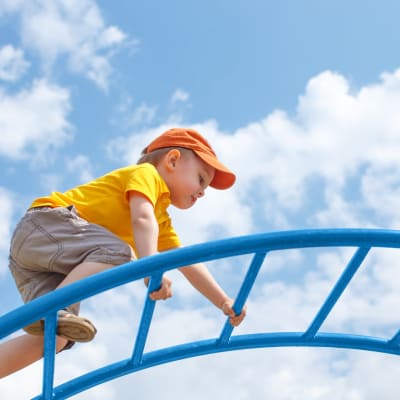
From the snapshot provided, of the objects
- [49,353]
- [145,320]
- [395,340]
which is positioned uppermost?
[395,340]

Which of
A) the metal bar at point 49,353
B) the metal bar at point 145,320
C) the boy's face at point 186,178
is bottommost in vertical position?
the metal bar at point 49,353

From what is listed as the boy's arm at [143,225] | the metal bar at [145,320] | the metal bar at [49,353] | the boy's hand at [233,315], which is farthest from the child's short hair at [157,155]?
the metal bar at [49,353]

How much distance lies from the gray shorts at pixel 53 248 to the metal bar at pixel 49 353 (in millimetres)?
328

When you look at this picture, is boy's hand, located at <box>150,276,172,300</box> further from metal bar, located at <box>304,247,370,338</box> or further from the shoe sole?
metal bar, located at <box>304,247,370,338</box>

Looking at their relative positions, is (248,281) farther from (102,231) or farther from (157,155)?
(157,155)

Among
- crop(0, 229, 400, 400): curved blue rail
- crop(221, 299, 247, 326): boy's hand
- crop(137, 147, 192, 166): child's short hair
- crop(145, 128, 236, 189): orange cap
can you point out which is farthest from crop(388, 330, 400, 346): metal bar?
crop(137, 147, 192, 166): child's short hair

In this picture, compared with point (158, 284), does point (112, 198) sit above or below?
above

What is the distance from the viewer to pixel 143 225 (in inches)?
82.4

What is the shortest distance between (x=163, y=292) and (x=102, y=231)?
0.47 m

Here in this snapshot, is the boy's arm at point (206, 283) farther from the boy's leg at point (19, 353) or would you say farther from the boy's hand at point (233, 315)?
the boy's leg at point (19, 353)

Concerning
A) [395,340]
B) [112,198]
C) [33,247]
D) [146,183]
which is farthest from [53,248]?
[395,340]

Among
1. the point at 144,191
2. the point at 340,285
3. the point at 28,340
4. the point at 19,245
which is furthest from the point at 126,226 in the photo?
the point at 340,285

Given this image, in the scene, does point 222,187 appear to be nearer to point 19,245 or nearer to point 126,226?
point 126,226

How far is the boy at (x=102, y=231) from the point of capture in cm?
207
